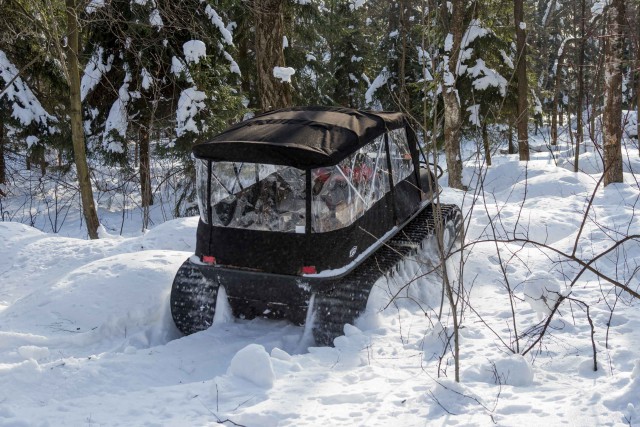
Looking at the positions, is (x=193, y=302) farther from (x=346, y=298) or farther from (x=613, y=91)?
(x=613, y=91)

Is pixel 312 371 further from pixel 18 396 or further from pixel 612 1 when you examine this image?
pixel 612 1

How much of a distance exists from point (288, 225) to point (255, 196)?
1.75 feet

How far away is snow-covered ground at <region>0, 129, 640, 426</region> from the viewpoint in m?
4.23

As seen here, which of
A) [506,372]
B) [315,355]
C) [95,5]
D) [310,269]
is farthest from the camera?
[95,5]

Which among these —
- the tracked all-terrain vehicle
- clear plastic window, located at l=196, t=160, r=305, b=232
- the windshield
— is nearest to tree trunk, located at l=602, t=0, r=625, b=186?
the tracked all-terrain vehicle

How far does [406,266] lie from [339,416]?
327 centimetres

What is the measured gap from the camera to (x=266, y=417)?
4160 mm

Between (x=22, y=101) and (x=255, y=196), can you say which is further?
(x=22, y=101)

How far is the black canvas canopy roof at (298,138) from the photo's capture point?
19.6 feet

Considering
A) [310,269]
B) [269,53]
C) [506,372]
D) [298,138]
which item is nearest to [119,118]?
[269,53]

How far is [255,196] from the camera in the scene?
6461mm

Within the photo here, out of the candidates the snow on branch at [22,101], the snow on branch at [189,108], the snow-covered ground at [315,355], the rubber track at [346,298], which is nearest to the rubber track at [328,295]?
the rubber track at [346,298]

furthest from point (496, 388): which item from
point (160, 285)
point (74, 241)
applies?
point (74, 241)

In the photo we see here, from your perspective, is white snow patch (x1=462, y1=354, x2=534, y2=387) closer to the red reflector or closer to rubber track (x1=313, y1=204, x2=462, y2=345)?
rubber track (x1=313, y1=204, x2=462, y2=345)
